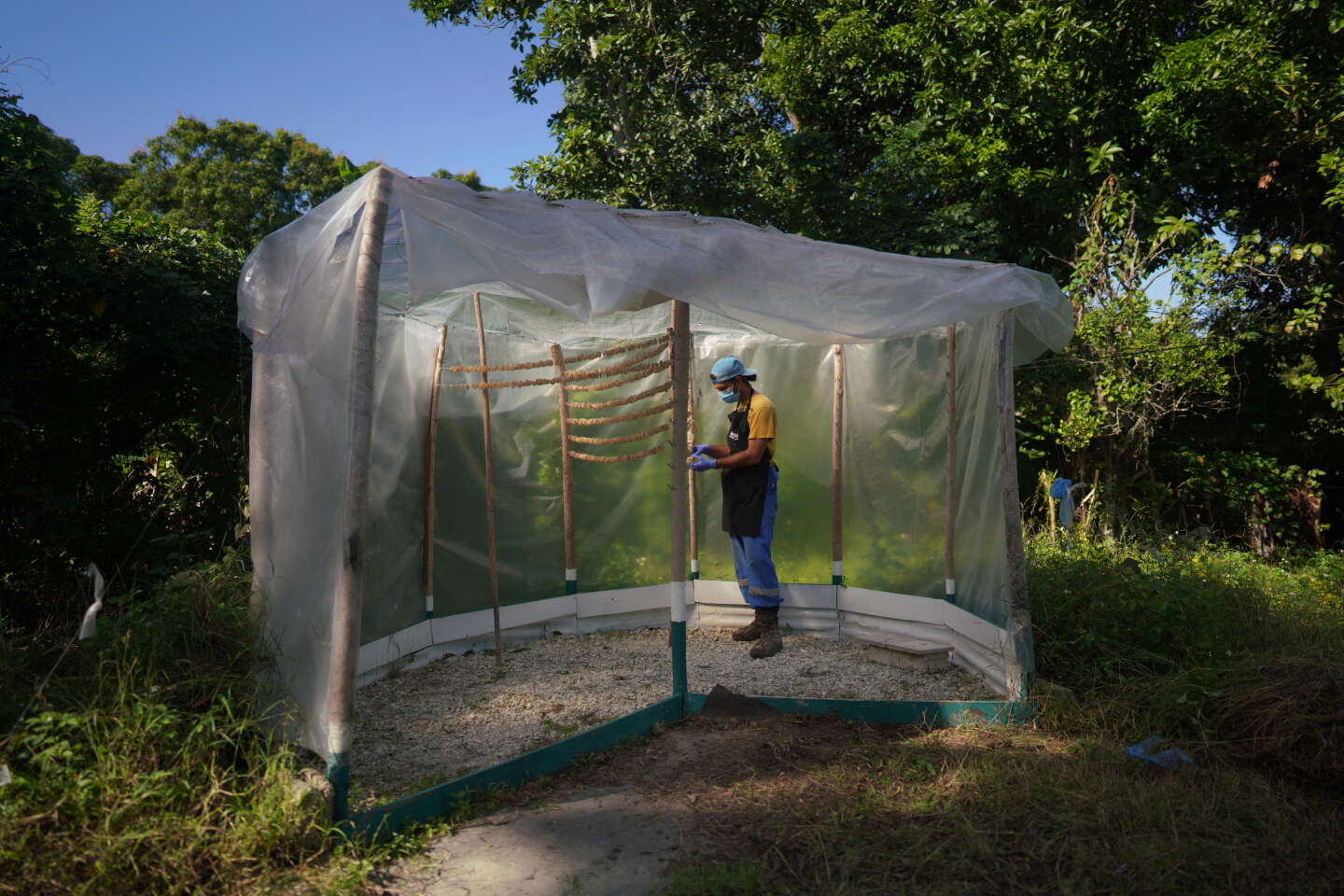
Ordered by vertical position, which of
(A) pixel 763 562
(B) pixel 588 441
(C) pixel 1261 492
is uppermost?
(B) pixel 588 441

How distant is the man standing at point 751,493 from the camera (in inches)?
202

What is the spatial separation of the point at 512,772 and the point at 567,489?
252 cm

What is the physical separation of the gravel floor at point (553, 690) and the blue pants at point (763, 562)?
1.08ft

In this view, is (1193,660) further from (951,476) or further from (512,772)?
(512,772)

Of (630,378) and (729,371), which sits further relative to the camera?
(729,371)

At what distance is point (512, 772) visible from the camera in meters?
3.21

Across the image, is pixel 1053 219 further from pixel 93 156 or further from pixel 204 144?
pixel 204 144

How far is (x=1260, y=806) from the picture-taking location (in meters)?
2.92

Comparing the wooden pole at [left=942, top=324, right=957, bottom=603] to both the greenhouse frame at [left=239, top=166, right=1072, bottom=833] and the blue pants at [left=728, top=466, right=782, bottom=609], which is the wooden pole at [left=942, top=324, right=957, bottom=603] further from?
the blue pants at [left=728, top=466, right=782, bottom=609]

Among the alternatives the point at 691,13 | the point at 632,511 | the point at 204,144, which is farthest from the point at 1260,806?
the point at 204,144

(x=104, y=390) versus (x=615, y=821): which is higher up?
(x=104, y=390)

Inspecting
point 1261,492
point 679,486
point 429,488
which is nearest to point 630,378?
point 679,486

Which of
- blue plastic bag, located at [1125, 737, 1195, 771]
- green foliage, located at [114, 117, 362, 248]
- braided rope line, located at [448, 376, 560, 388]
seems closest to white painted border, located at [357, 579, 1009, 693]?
blue plastic bag, located at [1125, 737, 1195, 771]

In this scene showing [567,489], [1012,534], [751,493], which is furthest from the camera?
[567,489]
